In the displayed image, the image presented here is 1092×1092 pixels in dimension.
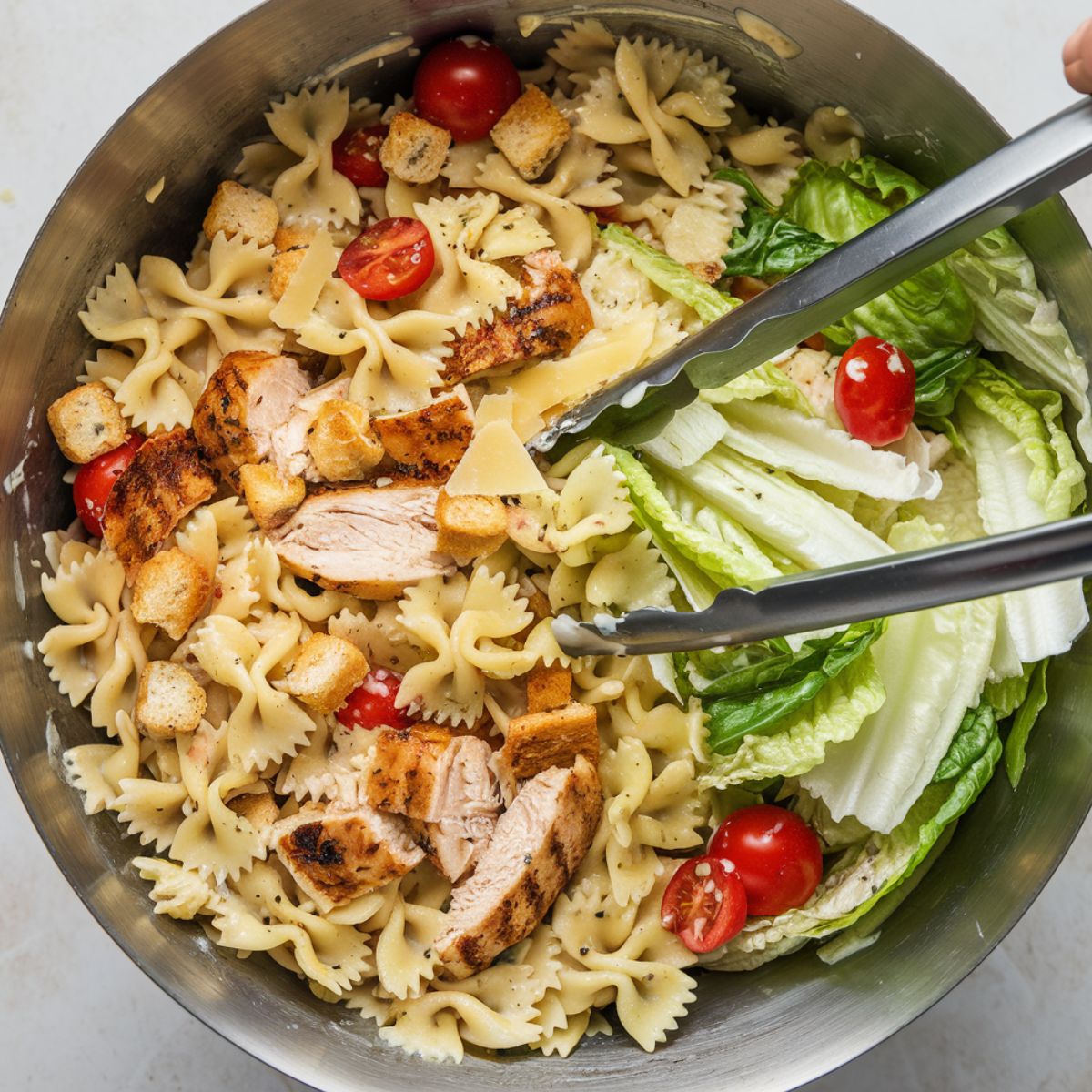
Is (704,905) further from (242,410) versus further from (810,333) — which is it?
(242,410)

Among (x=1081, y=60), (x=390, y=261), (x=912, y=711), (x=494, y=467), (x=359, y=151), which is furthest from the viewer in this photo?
(x=359, y=151)

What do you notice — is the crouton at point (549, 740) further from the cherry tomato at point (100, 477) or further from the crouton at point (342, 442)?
the cherry tomato at point (100, 477)

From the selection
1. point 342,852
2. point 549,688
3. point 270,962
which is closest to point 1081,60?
point 549,688

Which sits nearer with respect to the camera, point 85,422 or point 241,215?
point 85,422

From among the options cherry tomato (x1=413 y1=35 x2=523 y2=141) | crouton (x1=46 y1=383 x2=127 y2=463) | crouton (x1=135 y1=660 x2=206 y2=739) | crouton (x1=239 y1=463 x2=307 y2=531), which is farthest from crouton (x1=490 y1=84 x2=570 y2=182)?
crouton (x1=135 y1=660 x2=206 y2=739)

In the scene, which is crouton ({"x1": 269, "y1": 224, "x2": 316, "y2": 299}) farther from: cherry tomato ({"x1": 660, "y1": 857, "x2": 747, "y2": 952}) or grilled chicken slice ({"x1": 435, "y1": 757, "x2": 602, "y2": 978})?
cherry tomato ({"x1": 660, "y1": 857, "x2": 747, "y2": 952})

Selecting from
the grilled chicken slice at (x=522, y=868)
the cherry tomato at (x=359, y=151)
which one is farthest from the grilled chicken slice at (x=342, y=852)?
the cherry tomato at (x=359, y=151)

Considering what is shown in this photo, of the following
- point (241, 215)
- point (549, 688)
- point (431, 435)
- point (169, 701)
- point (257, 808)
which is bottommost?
point (257, 808)
